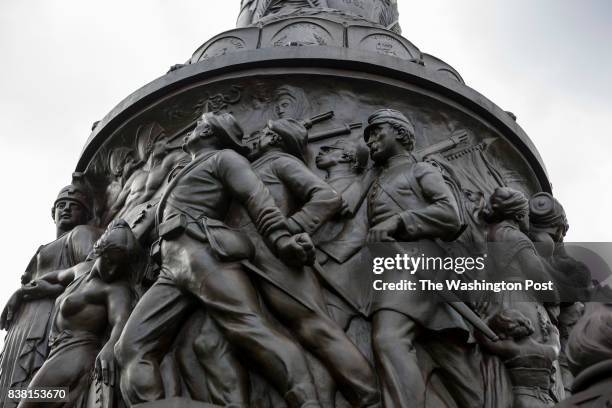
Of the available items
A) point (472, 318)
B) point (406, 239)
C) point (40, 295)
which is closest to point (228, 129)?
point (406, 239)

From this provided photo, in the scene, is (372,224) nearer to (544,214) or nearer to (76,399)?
(544,214)

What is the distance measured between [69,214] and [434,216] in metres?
4.75

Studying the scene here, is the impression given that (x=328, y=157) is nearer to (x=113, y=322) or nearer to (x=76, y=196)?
(x=113, y=322)

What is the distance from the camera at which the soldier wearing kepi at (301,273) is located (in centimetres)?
860

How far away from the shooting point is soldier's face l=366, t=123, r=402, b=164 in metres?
10.3

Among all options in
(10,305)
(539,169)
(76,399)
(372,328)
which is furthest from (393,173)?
(10,305)

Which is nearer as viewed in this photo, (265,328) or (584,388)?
(584,388)

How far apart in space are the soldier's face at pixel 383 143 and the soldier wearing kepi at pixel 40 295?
3.48 metres

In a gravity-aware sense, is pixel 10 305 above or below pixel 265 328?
above

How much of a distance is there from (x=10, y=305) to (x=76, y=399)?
86.6 inches

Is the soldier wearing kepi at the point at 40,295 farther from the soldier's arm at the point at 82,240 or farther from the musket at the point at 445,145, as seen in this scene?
the musket at the point at 445,145

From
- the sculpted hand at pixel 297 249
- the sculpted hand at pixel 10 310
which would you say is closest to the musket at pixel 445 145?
the sculpted hand at pixel 297 249

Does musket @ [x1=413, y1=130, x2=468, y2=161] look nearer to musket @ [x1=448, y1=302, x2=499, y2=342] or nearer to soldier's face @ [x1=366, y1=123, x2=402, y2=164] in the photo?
soldier's face @ [x1=366, y1=123, x2=402, y2=164]

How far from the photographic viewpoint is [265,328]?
8711 mm
